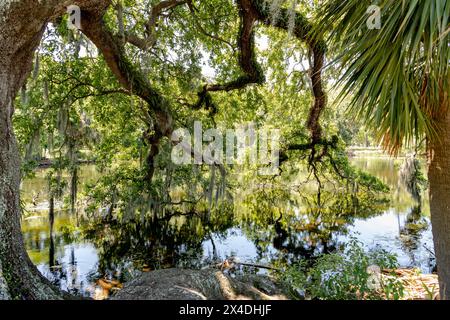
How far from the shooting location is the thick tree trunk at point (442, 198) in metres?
2.63

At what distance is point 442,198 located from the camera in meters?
2.66

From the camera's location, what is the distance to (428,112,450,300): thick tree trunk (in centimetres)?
263

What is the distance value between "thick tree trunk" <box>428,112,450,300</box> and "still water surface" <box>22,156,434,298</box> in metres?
4.26

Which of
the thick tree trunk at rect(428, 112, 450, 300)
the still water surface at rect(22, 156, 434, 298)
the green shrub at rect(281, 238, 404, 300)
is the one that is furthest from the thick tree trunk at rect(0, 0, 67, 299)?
the still water surface at rect(22, 156, 434, 298)

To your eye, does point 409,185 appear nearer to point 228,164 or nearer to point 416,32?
point 228,164

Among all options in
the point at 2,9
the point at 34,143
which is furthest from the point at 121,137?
the point at 2,9

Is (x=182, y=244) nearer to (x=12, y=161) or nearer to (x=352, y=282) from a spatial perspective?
(x=352, y=282)

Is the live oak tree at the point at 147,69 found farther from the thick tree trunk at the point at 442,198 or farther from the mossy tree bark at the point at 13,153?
the thick tree trunk at the point at 442,198

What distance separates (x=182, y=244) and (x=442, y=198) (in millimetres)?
6868

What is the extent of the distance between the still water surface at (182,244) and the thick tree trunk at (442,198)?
4265 millimetres

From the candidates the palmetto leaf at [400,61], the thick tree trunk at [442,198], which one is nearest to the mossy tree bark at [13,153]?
the palmetto leaf at [400,61]

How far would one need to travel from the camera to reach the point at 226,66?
6066mm

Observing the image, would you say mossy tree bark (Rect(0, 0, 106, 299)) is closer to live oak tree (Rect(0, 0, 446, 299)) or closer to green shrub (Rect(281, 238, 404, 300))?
live oak tree (Rect(0, 0, 446, 299))

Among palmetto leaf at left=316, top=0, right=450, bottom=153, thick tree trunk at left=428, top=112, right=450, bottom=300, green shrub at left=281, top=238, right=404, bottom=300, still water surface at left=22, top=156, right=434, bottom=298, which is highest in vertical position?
palmetto leaf at left=316, top=0, right=450, bottom=153
